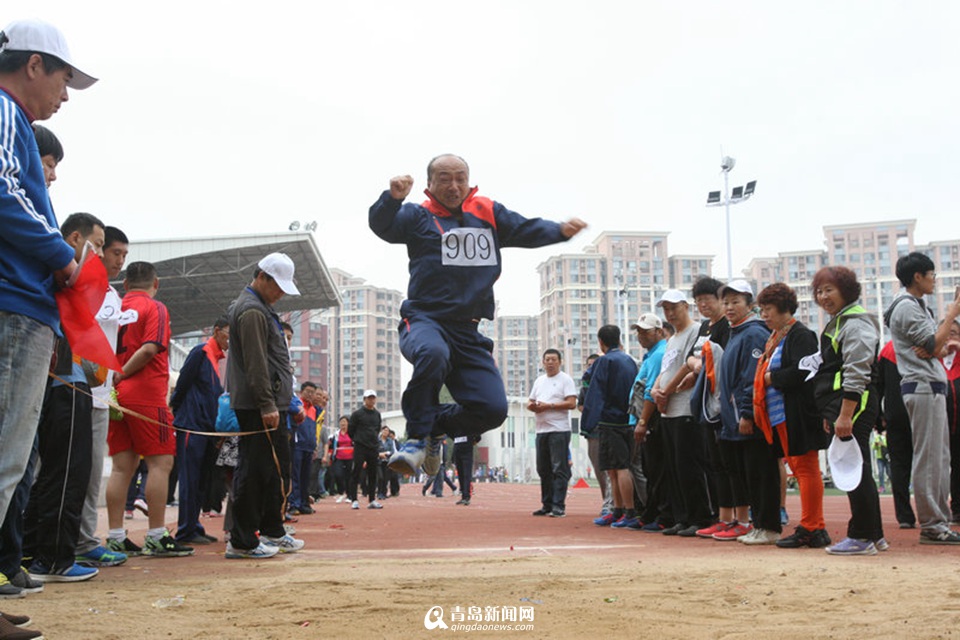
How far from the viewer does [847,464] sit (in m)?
5.73

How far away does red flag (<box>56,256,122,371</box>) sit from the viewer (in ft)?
11.4

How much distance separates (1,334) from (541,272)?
98.9 metres

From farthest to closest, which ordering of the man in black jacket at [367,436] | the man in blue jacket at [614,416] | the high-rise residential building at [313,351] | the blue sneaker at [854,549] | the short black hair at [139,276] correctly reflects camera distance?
the high-rise residential building at [313,351]
the man in black jacket at [367,436]
the man in blue jacket at [614,416]
the short black hair at [139,276]
the blue sneaker at [854,549]

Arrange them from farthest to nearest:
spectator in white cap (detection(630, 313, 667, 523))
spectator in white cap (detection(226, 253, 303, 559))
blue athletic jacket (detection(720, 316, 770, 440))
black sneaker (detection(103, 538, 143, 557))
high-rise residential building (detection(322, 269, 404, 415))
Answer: high-rise residential building (detection(322, 269, 404, 415)), spectator in white cap (detection(630, 313, 667, 523)), blue athletic jacket (detection(720, 316, 770, 440)), black sneaker (detection(103, 538, 143, 557)), spectator in white cap (detection(226, 253, 303, 559))


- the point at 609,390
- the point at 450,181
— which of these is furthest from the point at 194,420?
the point at 609,390

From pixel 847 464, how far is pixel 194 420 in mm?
5081

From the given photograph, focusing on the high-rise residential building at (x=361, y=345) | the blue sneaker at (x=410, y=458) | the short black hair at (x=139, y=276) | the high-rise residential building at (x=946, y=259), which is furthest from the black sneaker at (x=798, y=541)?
the high-rise residential building at (x=361, y=345)

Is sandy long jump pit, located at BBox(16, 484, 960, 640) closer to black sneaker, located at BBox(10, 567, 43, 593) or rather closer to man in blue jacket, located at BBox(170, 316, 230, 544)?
black sneaker, located at BBox(10, 567, 43, 593)

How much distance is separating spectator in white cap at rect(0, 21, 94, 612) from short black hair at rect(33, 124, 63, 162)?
1.30 m

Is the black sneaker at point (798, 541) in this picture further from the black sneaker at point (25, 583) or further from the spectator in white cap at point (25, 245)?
the spectator in white cap at point (25, 245)

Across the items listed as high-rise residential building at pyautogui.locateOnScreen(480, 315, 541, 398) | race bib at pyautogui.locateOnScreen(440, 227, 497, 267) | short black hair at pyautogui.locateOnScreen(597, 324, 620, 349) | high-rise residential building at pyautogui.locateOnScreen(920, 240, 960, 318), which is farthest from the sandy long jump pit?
high-rise residential building at pyautogui.locateOnScreen(480, 315, 541, 398)

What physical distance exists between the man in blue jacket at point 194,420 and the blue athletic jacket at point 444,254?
2.40 meters

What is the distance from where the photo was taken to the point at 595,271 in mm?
97125

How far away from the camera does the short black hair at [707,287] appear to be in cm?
785
